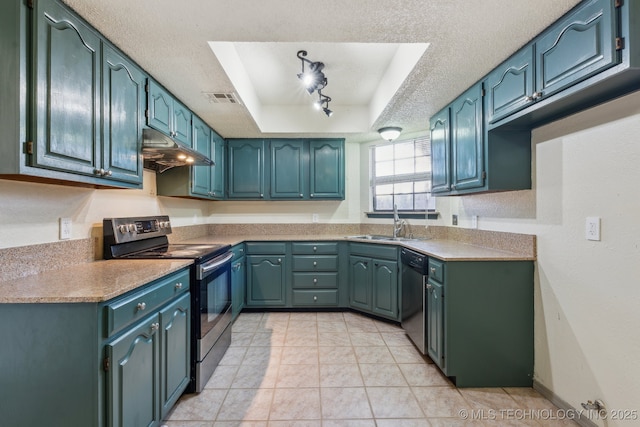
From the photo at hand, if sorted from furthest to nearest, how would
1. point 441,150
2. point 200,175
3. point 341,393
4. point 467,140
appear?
point 200,175 < point 441,150 < point 467,140 < point 341,393

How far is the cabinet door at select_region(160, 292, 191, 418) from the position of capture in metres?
1.51

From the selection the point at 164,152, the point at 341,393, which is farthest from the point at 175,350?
the point at 164,152

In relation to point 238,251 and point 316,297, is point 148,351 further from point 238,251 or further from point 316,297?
point 316,297

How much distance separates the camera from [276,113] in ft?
11.0

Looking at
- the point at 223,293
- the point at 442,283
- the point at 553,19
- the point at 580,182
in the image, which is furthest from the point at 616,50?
the point at 223,293

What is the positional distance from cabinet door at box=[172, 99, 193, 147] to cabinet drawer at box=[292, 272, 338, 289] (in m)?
1.85

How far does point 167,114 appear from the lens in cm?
217

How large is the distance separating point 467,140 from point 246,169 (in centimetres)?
252

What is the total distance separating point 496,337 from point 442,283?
1.63 feet

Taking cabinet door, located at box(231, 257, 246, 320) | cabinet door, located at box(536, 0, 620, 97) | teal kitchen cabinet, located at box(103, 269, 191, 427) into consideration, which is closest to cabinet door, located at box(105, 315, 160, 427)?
teal kitchen cabinet, located at box(103, 269, 191, 427)

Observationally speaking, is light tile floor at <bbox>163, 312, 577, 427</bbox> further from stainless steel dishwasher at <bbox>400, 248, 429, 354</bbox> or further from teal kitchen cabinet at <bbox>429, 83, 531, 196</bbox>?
teal kitchen cabinet at <bbox>429, 83, 531, 196</bbox>

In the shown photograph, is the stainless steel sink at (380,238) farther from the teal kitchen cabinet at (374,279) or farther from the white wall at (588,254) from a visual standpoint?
the white wall at (588,254)

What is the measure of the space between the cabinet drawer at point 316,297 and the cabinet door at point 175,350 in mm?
1602

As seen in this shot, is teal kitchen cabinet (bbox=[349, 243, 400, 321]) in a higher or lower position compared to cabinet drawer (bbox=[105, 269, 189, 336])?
lower
